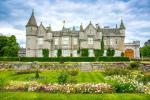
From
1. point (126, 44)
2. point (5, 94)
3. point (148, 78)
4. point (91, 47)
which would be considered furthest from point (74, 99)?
point (126, 44)

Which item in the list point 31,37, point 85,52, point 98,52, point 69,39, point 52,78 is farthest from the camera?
point 31,37

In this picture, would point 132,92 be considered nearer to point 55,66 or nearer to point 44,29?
point 55,66

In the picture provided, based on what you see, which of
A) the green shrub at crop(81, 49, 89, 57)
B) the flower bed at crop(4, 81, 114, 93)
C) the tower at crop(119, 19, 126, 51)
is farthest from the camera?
the tower at crop(119, 19, 126, 51)

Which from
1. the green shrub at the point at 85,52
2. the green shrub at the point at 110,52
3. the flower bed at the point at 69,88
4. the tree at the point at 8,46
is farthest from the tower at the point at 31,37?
the flower bed at the point at 69,88

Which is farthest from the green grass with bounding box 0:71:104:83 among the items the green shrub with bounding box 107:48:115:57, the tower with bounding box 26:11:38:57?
the tower with bounding box 26:11:38:57

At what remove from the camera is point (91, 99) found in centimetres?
1530

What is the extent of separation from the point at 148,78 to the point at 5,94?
45.2 ft

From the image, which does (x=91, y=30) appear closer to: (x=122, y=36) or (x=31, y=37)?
(x=122, y=36)

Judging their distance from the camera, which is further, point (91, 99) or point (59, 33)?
point (59, 33)

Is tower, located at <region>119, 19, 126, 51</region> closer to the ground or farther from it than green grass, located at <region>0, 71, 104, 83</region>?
farther from it

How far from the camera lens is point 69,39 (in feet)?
201

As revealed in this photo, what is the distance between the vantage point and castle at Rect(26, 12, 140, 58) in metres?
60.9

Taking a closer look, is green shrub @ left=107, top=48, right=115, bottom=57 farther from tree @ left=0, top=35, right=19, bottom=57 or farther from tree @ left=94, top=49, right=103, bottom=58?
tree @ left=0, top=35, right=19, bottom=57

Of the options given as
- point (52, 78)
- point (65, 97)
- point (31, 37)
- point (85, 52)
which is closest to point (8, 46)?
point (31, 37)
